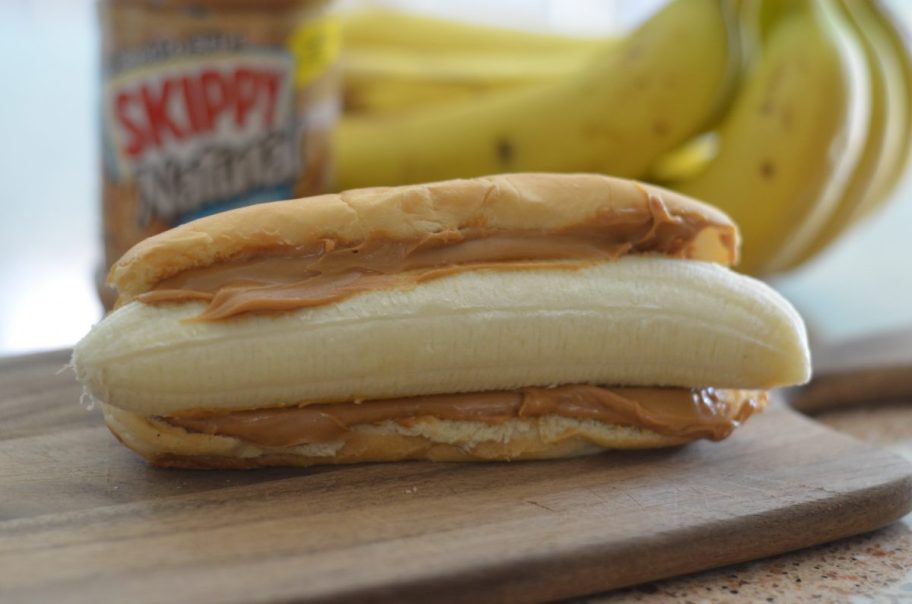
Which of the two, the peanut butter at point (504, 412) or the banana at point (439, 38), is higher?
the banana at point (439, 38)

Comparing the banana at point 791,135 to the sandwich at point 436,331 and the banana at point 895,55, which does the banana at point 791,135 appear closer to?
the banana at point 895,55

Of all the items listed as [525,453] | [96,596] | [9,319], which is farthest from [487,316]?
[9,319]

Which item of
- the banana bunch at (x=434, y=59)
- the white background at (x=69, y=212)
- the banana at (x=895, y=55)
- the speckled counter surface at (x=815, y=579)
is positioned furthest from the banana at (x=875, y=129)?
the speckled counter surface at (x=815, y=579)

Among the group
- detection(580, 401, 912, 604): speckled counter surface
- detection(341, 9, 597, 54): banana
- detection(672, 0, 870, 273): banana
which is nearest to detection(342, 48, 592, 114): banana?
detection(341, 9, 597, 54): banana

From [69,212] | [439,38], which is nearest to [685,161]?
[439,38]

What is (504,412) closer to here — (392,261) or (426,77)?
(392,261)

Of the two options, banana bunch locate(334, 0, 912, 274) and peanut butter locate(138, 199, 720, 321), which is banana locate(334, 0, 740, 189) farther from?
peanut butter locate(138, 199, 720, 321)

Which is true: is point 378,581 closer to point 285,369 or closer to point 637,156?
point 285,369
